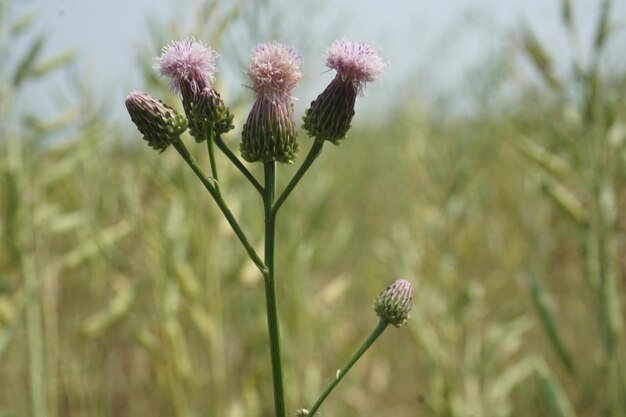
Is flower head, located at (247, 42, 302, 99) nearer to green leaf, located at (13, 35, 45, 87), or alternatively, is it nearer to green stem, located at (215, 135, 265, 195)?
green stem, located at (215, 135, 265, 195)

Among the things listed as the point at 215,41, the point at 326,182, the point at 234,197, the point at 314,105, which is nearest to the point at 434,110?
the point at 326,182

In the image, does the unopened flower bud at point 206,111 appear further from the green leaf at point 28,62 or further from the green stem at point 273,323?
the green leaf at point 28,62

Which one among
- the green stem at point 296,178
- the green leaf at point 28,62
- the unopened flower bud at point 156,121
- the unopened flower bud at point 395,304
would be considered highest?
the green leaf at point 28,62

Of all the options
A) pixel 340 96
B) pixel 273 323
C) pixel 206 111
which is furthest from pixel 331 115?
pixel 273 323

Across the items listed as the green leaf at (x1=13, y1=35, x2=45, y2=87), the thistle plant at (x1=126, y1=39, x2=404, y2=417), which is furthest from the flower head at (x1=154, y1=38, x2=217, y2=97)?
the green leaf at (x1=13, y1=35, x2=45, y2=87)

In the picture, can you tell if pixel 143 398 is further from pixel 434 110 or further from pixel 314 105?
pixel 314 105

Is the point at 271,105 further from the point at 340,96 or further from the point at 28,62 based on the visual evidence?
the point at 28,62

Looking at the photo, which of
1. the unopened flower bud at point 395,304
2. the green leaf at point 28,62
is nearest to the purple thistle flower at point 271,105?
the unopened flower bud at point 395,304

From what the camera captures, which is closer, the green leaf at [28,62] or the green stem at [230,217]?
the green stem at [230,217]
